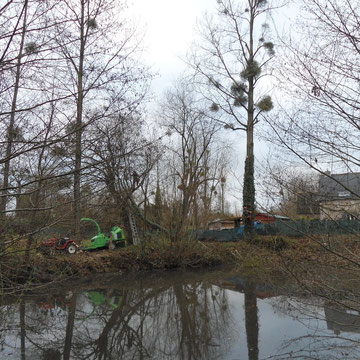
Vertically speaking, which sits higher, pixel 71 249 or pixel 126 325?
pixel 71 249

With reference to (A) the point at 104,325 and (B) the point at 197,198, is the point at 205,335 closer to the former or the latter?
(A) the point at 104,325

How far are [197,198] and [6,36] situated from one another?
11.8 metres

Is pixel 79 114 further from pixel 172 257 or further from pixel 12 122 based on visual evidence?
pixel 172 257

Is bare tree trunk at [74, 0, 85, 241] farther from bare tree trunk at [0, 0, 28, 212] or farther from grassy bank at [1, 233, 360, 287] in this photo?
grassy bank at [1, 233, 360, 287]

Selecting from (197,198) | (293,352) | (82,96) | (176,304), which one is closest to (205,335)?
(293,352)

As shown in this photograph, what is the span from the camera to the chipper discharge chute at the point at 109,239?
14234mm

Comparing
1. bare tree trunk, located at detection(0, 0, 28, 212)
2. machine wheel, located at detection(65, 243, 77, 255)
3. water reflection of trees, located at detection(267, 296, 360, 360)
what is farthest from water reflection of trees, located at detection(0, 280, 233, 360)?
machine wheel, located at detection(65, 243, 77, 255)

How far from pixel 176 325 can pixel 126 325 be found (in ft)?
2.84

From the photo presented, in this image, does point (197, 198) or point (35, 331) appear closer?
point (35, 331)

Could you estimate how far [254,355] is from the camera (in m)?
4.86

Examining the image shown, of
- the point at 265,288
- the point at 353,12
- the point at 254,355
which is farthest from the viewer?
the point at 265,288

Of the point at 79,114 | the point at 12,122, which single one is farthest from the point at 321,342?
the point at 12,122

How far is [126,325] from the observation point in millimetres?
6270

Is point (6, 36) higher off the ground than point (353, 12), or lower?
lower
